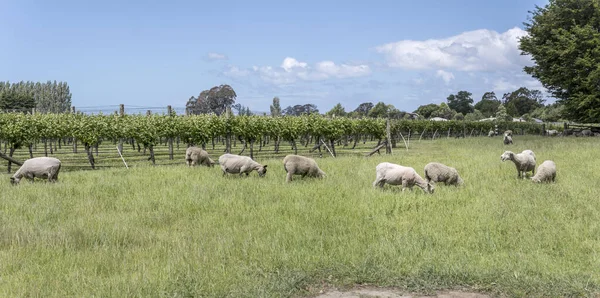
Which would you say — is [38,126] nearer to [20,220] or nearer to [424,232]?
[20,220]

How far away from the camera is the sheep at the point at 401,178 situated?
13008 millimetres

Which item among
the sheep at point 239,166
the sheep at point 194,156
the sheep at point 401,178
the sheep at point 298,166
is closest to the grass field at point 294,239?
the sheep at point 401,178

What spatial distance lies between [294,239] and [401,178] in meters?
5.78

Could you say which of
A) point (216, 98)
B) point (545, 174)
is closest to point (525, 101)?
point (216, 98)

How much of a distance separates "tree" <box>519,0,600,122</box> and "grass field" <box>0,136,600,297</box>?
31.3m

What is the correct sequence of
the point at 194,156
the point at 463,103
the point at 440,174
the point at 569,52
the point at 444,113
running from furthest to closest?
the point at 463,103 < the point at 444,113 < the point at 569,52 < the point at 194,156 < the point at 440,174

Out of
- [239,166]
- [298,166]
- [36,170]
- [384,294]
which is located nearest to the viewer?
[384,294]

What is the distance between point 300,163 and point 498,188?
21.3ft

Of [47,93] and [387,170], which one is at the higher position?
[47,93]

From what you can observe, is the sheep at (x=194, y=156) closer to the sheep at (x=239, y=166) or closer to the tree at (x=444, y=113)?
the sheep at (x=239, y=166)

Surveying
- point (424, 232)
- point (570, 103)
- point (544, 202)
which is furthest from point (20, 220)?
point (570, 103)

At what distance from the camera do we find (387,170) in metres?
13.6

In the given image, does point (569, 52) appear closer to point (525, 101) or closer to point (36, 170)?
point (36, 170)

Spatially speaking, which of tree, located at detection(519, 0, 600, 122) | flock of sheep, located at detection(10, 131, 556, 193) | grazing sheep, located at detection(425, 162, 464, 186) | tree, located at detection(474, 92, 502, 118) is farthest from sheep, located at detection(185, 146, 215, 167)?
tree, located at detection(474, 92, 502, 118)
